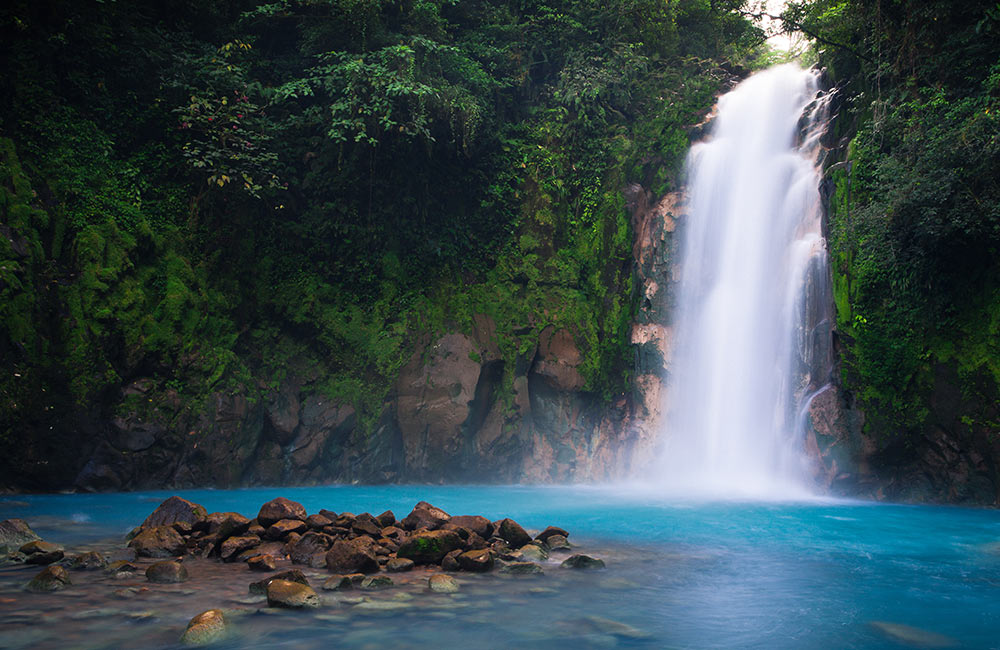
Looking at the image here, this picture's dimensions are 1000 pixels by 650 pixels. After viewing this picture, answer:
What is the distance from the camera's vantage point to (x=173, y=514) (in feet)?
23.0

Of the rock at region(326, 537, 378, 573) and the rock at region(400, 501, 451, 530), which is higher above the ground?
the rock at region(400, 501, 451, 530)

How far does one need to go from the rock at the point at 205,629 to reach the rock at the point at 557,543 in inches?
140

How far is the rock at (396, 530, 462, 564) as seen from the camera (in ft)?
19.4

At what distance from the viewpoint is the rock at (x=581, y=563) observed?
598cm

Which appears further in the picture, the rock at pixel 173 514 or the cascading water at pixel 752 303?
the cascading water at pixel 752 303

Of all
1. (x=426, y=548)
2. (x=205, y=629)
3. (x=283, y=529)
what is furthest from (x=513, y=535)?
(x=205, y=629)

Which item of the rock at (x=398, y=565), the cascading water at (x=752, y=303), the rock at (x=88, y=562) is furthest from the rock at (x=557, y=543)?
the cascading water at (x=752, y=303)

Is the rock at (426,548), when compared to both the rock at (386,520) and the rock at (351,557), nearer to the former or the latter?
the rock at (351,557)

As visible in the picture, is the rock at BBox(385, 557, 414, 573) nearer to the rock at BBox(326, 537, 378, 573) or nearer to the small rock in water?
the rock at BBox(326, 537, 378, 573)

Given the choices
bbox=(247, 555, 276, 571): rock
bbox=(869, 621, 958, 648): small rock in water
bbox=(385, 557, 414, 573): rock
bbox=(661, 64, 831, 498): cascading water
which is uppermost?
bbox=(661, 64, 831, 498): cascading water

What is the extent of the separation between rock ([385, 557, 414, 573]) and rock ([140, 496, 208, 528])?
2.62m

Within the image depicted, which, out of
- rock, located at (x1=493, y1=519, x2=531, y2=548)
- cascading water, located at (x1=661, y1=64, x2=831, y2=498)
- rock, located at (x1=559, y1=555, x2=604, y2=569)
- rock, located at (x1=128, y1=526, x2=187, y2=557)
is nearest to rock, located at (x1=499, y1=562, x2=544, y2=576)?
rock, located at (x1=559, y1=555, x2=604, y2=569)

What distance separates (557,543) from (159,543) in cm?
394

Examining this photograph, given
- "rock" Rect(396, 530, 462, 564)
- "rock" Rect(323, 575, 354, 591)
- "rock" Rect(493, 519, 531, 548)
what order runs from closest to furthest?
"rock" Rect(323, 575, 354, 591) < "rock" Rect(396, 530, 462, 564) < "rock" Rect(493, 519, 531, 548)
